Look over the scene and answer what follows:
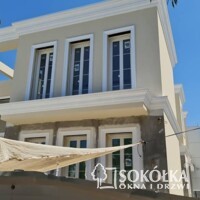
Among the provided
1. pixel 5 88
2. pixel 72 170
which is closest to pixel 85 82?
pixel 72 170

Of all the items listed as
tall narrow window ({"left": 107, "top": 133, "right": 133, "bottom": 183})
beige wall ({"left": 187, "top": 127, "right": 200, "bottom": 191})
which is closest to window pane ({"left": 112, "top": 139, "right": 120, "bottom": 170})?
tall narrow window ({"left": 107, "top": 133, "right": 133, "bottom": 183})

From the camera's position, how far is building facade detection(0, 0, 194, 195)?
8664mm

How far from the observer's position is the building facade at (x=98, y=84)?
8.66 metres

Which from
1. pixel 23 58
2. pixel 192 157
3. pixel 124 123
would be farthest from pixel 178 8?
pixel 192 157

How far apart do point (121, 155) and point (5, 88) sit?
26.0ft

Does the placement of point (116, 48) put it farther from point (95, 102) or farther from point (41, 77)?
point (41, 77)

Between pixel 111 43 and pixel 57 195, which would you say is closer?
pixel 57 195

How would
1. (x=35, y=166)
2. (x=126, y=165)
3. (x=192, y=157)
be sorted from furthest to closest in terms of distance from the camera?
(x=192, y=157)
(x=126, y=165)
(x=35, y=166)

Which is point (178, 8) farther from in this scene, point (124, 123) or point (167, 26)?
point (167, 26)

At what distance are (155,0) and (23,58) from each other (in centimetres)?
575

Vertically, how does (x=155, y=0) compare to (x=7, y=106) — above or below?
above

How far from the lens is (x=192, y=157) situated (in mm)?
21078

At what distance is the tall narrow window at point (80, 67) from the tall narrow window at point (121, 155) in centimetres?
209
